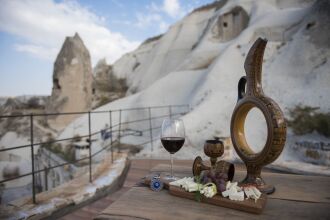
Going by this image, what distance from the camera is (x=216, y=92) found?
8328 millimetres

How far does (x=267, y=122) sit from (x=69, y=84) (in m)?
14.8

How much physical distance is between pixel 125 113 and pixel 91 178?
9562mm

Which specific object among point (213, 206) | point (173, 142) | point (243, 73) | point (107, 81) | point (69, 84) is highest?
point (107, 81)

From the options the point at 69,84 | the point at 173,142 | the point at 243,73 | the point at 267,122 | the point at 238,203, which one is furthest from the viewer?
the point at 69,84

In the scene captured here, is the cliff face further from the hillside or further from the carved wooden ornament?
the carved wooden ornament

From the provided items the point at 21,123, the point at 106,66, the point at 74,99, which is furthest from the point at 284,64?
the point at 106,66

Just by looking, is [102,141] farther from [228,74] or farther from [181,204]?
[181,204]

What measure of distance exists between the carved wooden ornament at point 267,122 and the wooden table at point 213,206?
0.11 m

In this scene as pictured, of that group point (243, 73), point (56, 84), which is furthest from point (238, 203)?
point (56, 84)

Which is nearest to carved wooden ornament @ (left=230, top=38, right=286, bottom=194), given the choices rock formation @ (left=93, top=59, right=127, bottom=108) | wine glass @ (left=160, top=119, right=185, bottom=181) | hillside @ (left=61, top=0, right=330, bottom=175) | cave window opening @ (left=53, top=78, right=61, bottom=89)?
wine glass @ (left=160, top=119, right=185, bottom=181)

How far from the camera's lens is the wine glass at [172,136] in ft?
4.07

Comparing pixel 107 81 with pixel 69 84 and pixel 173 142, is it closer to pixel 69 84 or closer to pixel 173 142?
pixel 69 84

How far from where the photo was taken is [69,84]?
1466 cm

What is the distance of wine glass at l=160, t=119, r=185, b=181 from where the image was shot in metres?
1.24
